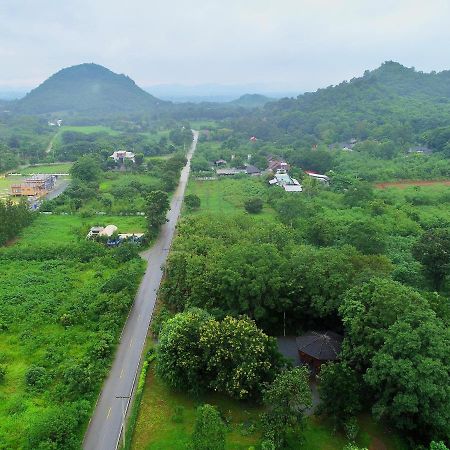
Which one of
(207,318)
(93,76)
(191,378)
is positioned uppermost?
(93,76)

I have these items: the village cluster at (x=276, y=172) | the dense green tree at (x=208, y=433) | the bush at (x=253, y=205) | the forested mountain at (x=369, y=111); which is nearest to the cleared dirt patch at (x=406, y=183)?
the village cluster at (x=276, y=172)

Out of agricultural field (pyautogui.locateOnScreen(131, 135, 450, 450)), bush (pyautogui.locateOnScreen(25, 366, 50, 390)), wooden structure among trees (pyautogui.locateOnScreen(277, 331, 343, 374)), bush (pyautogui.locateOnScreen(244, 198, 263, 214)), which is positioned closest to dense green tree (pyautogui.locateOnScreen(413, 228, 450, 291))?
agricultural field (pyautogui.locateOnScreen(131, 135, 450, 450))

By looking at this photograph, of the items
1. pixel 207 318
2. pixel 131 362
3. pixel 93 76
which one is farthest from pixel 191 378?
pixel 93 76

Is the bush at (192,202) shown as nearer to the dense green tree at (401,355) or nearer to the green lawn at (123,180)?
the green lawn at (123,180)

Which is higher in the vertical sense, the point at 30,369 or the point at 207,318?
the point at 207,318

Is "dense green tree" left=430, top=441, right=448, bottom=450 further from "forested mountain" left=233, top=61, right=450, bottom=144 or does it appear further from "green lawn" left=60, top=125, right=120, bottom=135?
"green lawn" left=60, top=125, right=120, bottom=135

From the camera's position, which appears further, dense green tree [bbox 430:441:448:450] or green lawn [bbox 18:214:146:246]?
green lawn [bbox 18:214:146:246]

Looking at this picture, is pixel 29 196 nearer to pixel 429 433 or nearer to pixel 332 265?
pixel 332 265
